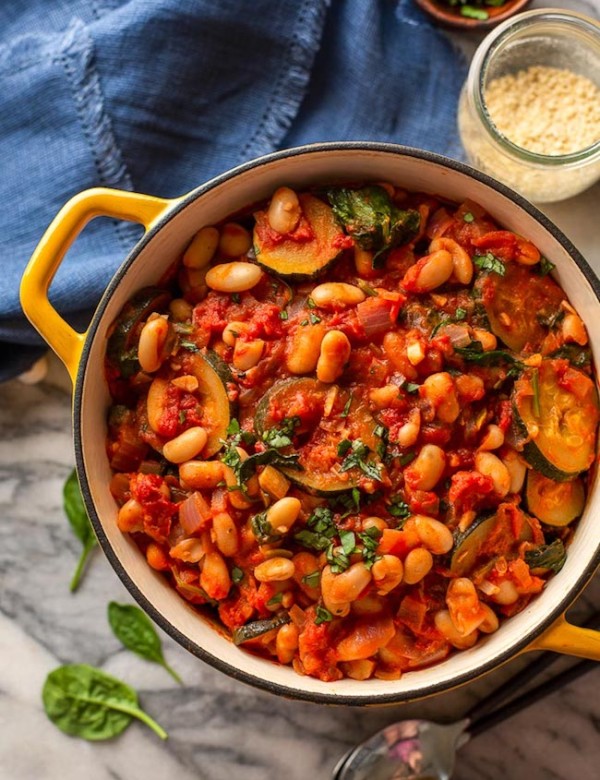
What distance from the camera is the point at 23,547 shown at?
3.80 metres

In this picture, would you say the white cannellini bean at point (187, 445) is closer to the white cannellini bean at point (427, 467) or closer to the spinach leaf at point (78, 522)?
the white cannellini bean at point (427, 467)

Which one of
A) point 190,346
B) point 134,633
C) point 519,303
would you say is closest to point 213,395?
point 190,346

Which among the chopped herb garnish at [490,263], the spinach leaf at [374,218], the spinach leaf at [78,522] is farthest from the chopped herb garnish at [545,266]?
the spinach leaf at [78,522]

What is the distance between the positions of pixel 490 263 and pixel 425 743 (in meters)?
1.85

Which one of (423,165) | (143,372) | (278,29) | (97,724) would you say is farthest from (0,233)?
(97,724)

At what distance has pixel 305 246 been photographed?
302 centimetres

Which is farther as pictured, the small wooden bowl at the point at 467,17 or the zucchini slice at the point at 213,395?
the small wooden bowl at the point at 467,17

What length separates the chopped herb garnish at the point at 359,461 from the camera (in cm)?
283

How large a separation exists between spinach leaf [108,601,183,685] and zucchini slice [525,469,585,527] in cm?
160

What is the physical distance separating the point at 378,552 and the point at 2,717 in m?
1.88

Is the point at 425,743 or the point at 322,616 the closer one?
the point at 322,616

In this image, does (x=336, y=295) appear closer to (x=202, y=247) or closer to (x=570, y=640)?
(x=202, y=247)

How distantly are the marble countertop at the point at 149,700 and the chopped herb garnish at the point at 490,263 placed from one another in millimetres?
789

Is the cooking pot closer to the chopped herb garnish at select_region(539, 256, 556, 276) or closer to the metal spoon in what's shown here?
the chopped herb garnish at select_region(539, 256, 556, 276)
